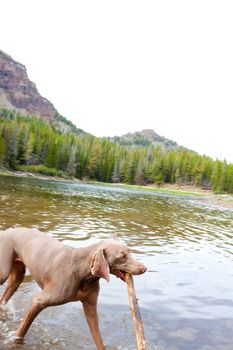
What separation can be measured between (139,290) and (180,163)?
141 metres

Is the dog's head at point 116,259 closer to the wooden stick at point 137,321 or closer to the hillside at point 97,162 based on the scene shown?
the wooden stick at point 137,321

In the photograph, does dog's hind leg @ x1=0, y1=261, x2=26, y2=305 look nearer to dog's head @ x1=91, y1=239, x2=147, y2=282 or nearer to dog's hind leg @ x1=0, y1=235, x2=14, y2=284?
dog's hind leg @ x1=0, y1=235, x2=14, y2=284

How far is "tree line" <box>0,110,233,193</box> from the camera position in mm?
112375

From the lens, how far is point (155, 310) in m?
7.62

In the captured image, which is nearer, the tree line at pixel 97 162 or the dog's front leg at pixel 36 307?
the dog's front leg at pixel 36 307

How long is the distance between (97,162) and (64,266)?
140471 mm

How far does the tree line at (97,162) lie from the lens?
369 feet

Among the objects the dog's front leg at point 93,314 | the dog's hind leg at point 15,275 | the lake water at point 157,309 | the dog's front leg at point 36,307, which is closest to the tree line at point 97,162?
the lake water at point 157,309

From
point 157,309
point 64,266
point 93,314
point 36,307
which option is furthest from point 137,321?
point 157,309

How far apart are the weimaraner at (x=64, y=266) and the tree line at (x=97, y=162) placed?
325 ft

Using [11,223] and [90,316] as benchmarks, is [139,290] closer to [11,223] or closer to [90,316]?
[90,316]

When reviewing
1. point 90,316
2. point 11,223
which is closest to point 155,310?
point 90,316

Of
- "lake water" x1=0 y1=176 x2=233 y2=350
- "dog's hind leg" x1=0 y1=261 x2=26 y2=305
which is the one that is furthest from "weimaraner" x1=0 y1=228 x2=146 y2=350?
"lake water" x1=0 y1=176 x2=233 y2=350

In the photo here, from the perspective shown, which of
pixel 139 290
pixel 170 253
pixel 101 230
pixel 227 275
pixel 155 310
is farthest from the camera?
pixel 101 230
